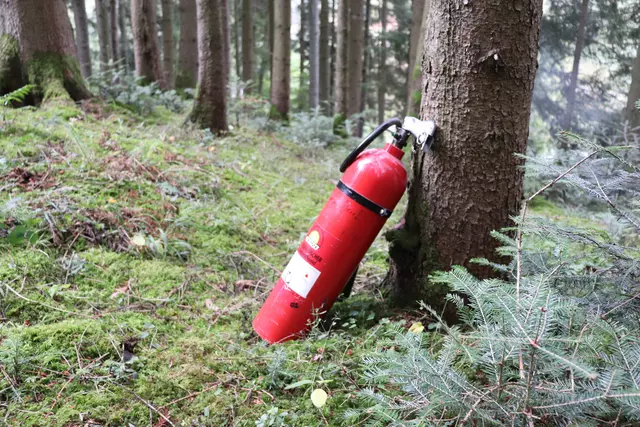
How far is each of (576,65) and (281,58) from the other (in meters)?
8.25

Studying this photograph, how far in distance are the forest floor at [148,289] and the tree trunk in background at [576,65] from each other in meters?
8.85

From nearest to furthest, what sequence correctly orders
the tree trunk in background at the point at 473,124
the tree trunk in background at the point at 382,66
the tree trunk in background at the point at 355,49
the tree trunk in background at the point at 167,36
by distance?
the tree trunk in background at the point at 473,124, the tree trunk in background at the point at 355,49, the tree trunk in background at the point at 167,36, the tree trunk in background at the point at 382,66

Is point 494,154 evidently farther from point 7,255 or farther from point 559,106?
point 559,106

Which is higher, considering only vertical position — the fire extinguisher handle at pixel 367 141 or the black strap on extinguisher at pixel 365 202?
the fire extinguisher handle at pixel 367 141

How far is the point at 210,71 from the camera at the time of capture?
6465mm

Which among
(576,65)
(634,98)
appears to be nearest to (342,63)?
(634,98)

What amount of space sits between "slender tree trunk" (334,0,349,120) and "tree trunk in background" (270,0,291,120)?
55.1 inches

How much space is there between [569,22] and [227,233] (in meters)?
12.9

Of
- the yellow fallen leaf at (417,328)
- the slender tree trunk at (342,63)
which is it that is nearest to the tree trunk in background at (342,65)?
the slender tree trunk at (342,63)

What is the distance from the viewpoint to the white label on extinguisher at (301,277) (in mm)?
2533

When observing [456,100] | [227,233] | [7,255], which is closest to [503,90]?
[456,100]

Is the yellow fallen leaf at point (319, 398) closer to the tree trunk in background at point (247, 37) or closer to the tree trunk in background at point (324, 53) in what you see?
the tree trunk in background at point (247, 37)

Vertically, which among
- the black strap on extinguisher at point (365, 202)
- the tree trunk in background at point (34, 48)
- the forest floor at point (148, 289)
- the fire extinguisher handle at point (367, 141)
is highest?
the tree trunk in background at point (34, 48)

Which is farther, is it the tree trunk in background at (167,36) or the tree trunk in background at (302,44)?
the tree trunk in background at (302,44)
